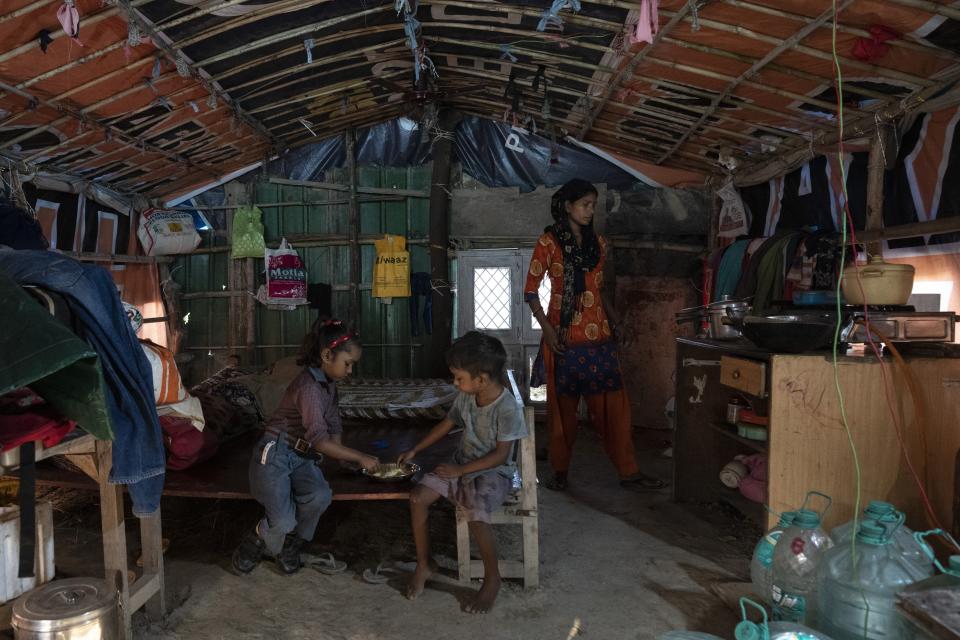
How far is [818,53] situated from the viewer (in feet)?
10.6

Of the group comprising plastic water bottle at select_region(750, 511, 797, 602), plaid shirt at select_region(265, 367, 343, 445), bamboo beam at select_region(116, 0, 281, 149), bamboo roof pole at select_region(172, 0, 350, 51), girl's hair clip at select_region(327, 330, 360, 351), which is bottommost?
plastic water bottle at select_region(750, 511, 797, 602)

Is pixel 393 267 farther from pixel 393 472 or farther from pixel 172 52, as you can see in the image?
pixel 393 472

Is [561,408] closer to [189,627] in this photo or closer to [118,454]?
[189,627]

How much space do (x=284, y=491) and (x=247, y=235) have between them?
4.81 m

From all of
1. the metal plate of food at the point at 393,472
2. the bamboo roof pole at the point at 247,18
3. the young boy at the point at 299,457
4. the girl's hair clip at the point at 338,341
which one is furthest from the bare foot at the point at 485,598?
the bamboo roof pole at the point at 247,18

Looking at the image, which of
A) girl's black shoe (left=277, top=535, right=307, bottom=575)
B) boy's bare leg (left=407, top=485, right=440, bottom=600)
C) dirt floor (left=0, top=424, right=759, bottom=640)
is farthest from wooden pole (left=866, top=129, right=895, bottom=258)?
girl's black shoe (left=277, top=535, right=307, bottom=575)

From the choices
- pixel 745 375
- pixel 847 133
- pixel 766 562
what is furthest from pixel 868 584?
pixel 847 133

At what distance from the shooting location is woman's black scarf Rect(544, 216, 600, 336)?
3.94 metres

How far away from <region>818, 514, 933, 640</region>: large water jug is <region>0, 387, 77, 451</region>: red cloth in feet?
8.11

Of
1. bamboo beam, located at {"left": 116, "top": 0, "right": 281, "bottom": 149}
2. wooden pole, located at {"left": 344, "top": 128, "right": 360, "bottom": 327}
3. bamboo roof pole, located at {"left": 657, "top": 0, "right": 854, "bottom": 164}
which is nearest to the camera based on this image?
bamboo roof pole, located at {"left": 657, "top": 0, "right": 854, "bottom": 164}

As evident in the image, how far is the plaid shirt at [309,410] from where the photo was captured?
108 inches

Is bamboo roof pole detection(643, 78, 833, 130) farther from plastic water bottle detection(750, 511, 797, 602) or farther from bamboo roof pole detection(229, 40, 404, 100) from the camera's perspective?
plastic water bottle detection(750, 511, 797, 602)

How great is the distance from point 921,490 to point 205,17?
Answer: 4368mm

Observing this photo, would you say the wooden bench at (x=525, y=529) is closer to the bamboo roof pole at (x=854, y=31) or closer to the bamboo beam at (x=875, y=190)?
the bamboo roof pole at (x=854, y=31)
